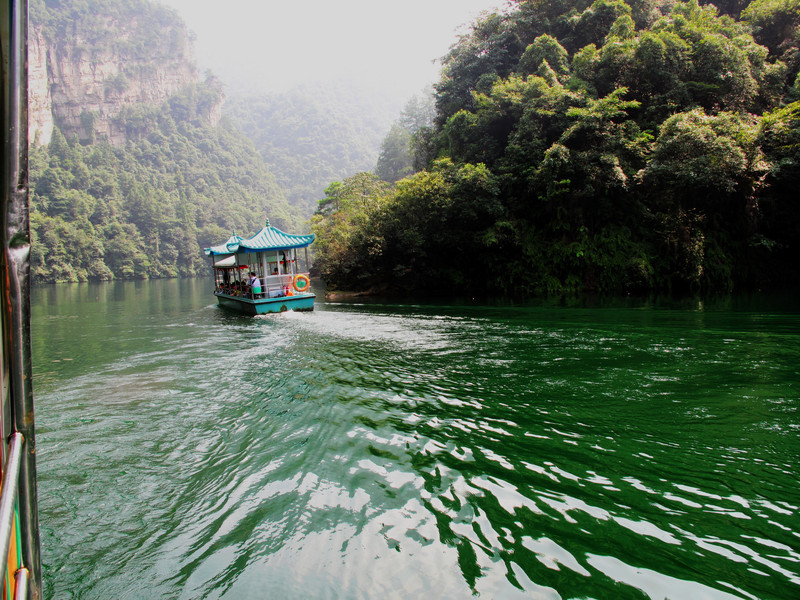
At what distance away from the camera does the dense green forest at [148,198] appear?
59312mm

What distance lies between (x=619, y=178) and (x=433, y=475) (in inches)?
695

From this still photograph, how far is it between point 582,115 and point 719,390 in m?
15.4

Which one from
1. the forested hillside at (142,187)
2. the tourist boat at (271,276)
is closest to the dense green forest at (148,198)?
the forested hillside at (142,187)

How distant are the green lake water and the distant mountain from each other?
10418cm

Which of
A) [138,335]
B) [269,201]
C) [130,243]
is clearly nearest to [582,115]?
[138,335]

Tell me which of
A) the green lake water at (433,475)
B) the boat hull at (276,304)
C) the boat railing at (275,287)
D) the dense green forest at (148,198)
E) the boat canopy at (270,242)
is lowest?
the green lake water at (433,475)

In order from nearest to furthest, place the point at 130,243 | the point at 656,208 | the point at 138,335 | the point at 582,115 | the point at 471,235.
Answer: the point at 138,335
the point at 582,115
the point at 656,208
the point at 471,235
the point at 130,243

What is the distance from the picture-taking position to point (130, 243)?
65.4 metres

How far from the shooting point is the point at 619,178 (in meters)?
18.5

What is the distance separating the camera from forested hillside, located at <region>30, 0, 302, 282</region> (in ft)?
199

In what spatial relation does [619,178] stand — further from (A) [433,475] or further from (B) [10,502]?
(B) [10,502]

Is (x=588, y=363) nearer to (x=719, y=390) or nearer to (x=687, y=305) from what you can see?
(x=719, y=390)

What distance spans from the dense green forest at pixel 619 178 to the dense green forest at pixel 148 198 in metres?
50.1

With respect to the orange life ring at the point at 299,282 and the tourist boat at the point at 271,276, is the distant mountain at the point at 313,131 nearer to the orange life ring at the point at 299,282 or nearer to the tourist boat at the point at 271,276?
the tourist boat at the point at 271,276
